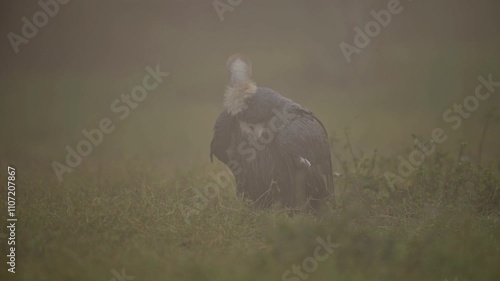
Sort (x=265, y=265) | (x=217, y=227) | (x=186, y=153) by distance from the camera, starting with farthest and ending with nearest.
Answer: (x=186, y=153) < (x=217, y=227) < (x=265, y=265)

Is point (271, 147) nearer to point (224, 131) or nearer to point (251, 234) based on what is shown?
point (224, 131)

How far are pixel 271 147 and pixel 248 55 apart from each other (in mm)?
9433

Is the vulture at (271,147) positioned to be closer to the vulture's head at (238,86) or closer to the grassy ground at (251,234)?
the vulture's head at (238,86)

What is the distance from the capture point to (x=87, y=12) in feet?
50.5

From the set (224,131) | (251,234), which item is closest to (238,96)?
(224,131)

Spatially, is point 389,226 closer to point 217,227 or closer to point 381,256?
point 381,256

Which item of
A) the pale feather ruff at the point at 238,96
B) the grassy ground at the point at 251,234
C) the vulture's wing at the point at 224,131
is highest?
the pale feather ruff at the point at 238,96

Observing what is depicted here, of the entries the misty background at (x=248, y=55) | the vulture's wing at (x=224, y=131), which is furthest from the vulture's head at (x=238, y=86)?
the misty background at (x=248, y=55)

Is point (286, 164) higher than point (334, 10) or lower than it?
lower

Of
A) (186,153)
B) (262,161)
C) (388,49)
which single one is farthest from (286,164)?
(388,49)

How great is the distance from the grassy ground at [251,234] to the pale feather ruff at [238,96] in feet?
2.89

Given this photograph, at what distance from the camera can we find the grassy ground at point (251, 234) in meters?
4.89

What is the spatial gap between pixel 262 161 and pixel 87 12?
10255mm

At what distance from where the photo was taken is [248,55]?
51.2 feet
